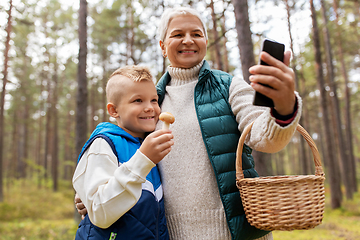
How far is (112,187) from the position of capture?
1.29 metres

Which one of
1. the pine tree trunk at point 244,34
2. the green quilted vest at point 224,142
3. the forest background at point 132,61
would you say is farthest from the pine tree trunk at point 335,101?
the green quilted vest at point 224,142

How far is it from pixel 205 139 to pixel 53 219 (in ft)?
42.3

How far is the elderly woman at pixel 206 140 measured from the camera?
1513mm

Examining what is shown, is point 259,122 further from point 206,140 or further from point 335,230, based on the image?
point 335,230

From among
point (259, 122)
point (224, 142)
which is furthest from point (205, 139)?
point (259, 122)

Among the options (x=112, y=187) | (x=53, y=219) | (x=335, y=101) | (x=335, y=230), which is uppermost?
(x=335, y=101)

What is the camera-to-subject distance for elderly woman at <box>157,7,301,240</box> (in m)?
1.51

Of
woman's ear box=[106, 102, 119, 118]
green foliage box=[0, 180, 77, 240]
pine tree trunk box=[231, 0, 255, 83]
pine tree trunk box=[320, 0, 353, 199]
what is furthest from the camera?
pine tree trunk box=[320, 0, 353, 199]

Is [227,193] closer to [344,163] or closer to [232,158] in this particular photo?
[232,158]

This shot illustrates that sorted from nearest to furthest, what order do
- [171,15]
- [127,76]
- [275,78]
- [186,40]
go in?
[275,78] < [127,76] < [186,40] < [171,15]

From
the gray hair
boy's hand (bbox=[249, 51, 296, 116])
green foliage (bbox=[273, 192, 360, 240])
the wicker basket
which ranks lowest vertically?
green foliage (bbox=[273, 192, 360, 240])

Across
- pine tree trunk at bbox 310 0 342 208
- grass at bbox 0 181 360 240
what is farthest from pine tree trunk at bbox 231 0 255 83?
pine tree trunk at bbox 310 0 342 208

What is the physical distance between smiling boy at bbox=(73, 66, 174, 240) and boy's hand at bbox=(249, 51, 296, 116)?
1.86 feet

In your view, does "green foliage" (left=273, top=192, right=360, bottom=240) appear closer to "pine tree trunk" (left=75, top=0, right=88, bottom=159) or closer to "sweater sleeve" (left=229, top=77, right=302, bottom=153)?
"pine tree trunk" (left=75, top=0, right=88, bottom=159)
